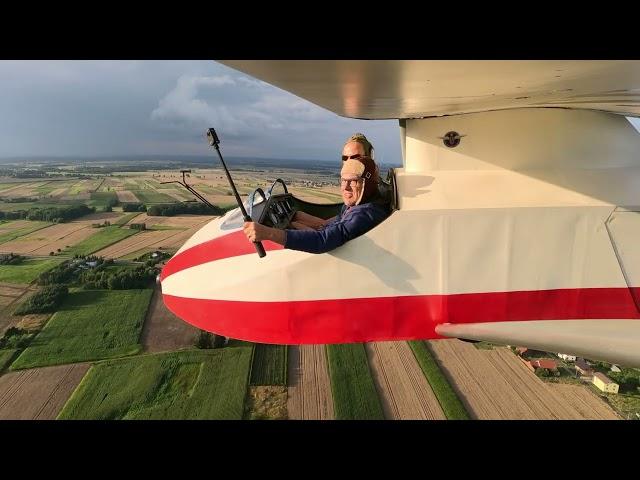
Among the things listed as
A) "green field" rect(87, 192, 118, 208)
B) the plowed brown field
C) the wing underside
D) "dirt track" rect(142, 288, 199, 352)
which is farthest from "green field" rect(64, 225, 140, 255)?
the wing underside

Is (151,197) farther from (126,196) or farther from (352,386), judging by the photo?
(352,386)

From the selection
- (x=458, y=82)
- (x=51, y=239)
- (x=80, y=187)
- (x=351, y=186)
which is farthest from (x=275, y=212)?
(x=80, y=187)

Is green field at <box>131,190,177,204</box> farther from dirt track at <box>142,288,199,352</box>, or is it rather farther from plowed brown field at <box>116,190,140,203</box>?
dirt track at <box>142,288,199,352</box>

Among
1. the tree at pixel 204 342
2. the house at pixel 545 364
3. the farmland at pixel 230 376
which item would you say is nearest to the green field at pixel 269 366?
Answer: the farmland at pixel 230 376

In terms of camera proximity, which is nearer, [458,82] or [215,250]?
[458,82]
